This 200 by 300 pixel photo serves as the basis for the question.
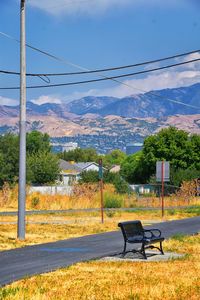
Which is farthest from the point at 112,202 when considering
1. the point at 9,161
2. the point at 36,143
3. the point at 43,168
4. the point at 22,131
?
the point at 36,143

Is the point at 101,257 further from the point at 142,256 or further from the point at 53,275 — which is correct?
the point at 53,275

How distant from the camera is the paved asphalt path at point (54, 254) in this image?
1326 centimetres

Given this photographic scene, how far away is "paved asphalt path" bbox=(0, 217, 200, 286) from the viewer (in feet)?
43.5

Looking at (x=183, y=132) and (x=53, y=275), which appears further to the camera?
(x=183, y=132)

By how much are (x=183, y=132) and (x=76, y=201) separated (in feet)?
182

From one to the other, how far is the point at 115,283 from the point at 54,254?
16.2 ft

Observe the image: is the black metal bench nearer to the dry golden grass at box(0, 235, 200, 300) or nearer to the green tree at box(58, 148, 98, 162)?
the dry golden grass at box(0, 235, 200, 300)

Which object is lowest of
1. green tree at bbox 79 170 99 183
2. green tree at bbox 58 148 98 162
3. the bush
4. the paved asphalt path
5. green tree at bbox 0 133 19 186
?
the paved asphalt path

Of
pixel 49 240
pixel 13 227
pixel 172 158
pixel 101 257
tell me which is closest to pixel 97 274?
pixel 101 257

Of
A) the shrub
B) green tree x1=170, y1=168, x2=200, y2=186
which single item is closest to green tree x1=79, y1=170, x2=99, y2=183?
green tree x1=170, y1=168, x2=200, y2=186

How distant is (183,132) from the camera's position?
96.5 metres

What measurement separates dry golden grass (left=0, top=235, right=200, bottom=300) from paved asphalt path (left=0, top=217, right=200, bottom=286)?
54 centimetres

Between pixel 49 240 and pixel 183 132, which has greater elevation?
pixel 183 132

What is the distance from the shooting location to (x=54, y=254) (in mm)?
16359
